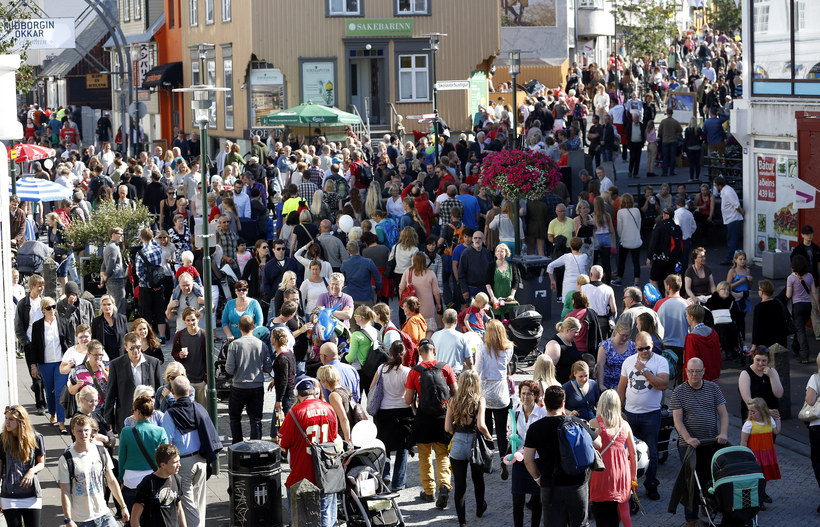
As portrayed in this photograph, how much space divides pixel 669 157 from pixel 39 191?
16593 millimetres

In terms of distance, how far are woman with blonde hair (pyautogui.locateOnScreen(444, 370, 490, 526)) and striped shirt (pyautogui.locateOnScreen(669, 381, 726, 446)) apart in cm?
177

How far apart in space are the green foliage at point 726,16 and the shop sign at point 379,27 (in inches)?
1346

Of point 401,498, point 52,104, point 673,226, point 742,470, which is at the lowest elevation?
point 401,498

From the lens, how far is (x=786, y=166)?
2059 centimetres

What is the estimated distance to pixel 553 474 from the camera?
28.7 feet

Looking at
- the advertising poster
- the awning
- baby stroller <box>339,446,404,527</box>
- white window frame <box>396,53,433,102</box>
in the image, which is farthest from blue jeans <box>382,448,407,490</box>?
the awning

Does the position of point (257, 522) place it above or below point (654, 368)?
below

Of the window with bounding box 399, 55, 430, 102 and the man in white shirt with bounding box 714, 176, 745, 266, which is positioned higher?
the window with bounding box 399, 55, 430, 102

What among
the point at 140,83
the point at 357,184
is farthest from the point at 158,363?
the point at 140,83

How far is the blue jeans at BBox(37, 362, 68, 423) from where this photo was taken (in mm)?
12898

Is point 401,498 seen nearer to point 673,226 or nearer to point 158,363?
point 158,363

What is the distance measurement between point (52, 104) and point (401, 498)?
5785 centimetres

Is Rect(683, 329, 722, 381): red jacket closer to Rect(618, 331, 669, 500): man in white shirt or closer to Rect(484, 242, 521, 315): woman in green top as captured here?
Rect(618, 331, 669, 500): man in white shirt

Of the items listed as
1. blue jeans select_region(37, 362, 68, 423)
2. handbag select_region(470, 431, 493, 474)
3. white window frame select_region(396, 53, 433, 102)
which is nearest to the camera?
handbag select_region(470, 431, 493, 474)
